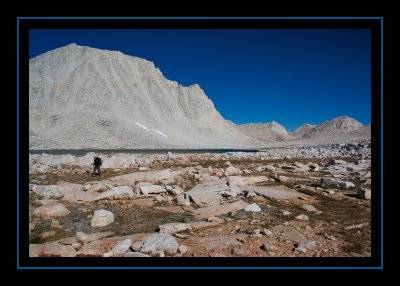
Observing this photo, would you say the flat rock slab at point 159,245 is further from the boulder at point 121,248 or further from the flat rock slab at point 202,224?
the flat rock slab at point 202,224

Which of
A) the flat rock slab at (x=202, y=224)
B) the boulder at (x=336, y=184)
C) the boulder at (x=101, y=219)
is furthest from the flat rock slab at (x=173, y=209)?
the boulder at (x=336, y=184)

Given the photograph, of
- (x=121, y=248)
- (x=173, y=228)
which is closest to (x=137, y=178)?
(x=173, y=228)
